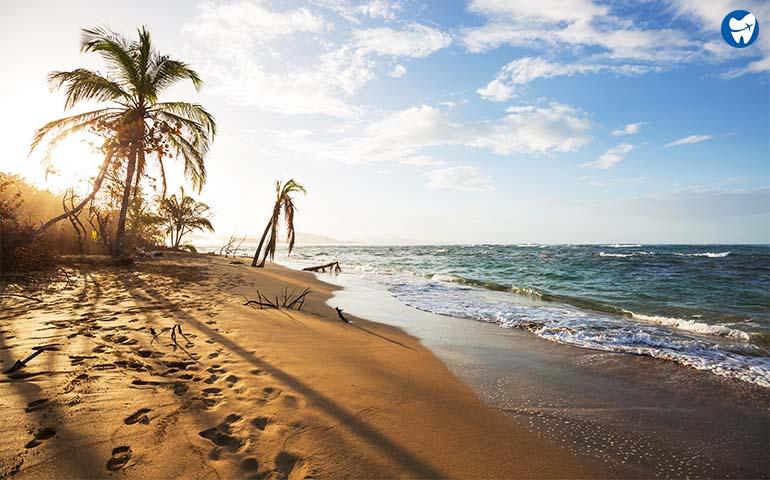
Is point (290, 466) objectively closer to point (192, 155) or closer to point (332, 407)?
point (332, 407)

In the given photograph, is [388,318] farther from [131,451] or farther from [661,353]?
[131,451]

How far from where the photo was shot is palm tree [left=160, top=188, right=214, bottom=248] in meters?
34.5

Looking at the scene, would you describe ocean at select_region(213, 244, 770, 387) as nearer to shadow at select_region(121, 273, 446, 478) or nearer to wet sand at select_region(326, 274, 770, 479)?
wet sand at select_region(326, 274, 770, 479)

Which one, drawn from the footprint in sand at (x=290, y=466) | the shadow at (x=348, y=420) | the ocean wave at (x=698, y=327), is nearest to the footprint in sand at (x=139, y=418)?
the footprint in sand at (x=290, y=466)

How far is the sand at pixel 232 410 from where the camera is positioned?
2.31 meters

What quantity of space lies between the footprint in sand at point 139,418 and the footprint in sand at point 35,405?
0.71 metres

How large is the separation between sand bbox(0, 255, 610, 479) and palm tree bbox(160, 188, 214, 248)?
1302 inches

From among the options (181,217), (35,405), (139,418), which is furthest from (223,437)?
(181,217)

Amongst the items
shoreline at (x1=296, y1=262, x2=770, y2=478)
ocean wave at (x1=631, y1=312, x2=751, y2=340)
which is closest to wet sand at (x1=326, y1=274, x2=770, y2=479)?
shoreline at (x1=296, y1=262, x2=770, y2=478)

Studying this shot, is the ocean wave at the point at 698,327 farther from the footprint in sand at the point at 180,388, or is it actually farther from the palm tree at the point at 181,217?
the palm tree at the point at 181,217

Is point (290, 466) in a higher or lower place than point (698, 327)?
higher

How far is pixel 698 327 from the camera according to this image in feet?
27.9

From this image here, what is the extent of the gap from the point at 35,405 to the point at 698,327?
12.6 m

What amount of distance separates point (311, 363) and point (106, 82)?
588 inches
